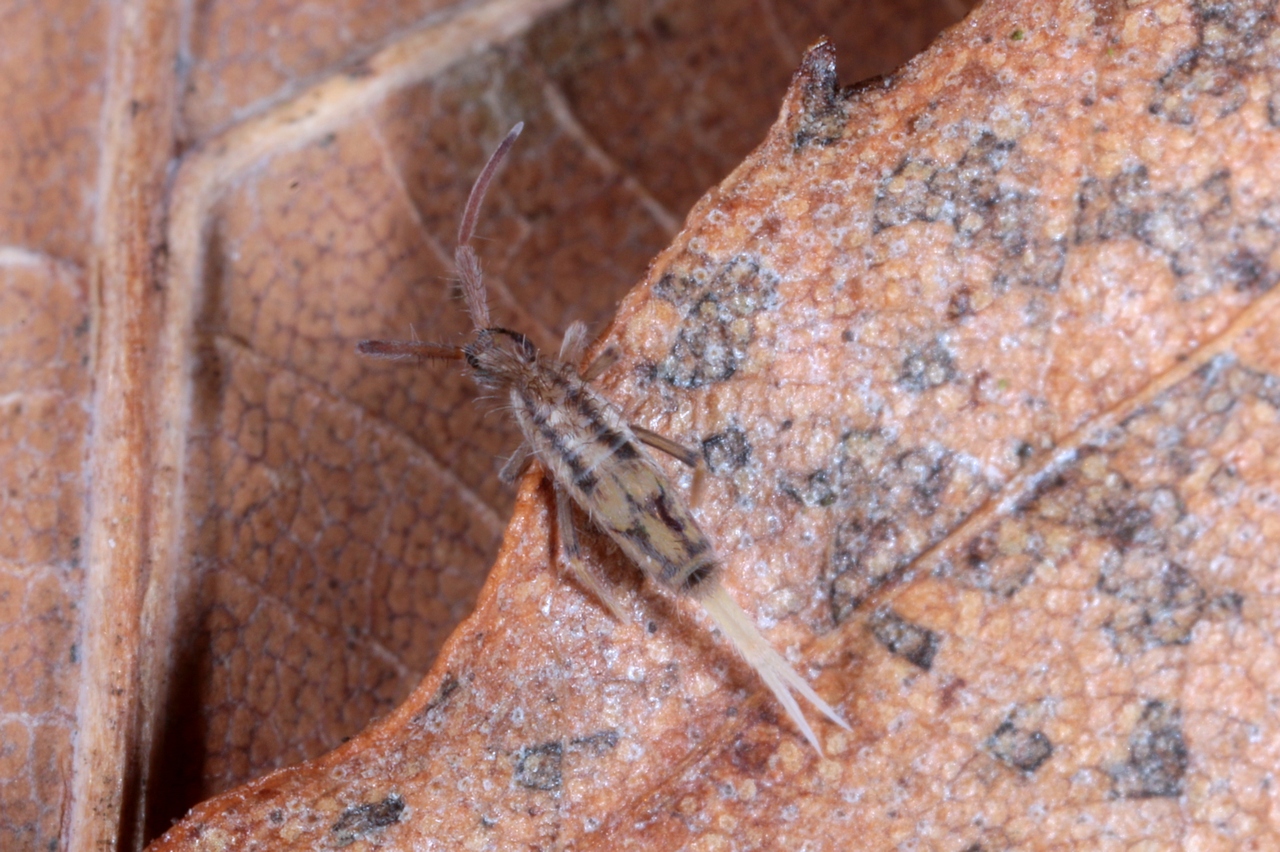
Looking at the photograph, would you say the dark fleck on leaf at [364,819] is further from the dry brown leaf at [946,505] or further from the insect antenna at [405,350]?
the insect antenna at [405,350]

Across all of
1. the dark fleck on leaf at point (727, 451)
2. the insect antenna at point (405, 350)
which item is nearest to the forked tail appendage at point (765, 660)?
the dark fleck on leaf at point (727, 451)

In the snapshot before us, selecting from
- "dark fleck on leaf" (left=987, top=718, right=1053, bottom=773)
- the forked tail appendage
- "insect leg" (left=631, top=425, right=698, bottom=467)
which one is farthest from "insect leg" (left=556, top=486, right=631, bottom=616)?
"dark fleck on leaf" (left=987, top=718, right=1053, bottom=773)

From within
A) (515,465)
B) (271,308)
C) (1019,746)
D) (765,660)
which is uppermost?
(271,308)

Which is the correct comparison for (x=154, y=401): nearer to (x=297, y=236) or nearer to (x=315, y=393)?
(x=315, y=393)

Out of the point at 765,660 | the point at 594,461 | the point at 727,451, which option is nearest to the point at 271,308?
the point at 594,461

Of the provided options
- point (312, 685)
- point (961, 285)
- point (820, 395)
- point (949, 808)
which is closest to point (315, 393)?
point (312, 685)

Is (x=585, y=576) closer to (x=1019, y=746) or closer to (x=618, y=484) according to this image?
(x=618, y=484)
